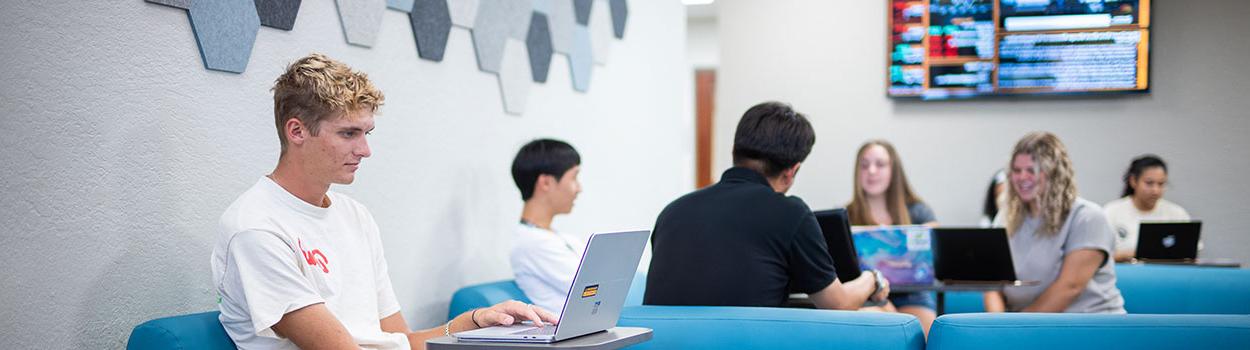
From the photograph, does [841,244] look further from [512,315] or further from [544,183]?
[512,315]

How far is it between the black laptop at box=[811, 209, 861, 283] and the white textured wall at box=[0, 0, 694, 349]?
1.12m

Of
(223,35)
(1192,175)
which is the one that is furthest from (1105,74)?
(223,35)

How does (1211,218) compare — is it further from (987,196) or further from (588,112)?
(588,112)

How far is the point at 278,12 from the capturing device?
8.50 ft

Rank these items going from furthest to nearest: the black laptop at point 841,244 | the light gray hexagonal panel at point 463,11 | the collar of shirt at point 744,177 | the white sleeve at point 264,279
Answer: the light gray hexagonal panel at point 463,11 → the black laptop at point 841,244 → the collar of shirt at point 744,177 → the white sleeve at point 264,279

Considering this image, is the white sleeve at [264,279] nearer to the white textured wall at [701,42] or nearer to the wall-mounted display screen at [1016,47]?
the wall-mounted display screen at [1016,47]

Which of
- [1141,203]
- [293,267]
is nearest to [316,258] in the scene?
[293,267]

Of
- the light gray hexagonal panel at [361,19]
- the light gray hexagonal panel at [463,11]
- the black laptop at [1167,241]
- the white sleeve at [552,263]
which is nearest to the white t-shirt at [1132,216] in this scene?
the black laptop at [1167,241]

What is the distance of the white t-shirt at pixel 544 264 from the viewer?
346 cm

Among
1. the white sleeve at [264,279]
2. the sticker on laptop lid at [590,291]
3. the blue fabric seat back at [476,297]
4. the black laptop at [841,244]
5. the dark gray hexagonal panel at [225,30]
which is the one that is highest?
the dark gray hexagonal panel at [225,30]

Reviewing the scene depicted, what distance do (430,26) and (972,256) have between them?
1.92 metres

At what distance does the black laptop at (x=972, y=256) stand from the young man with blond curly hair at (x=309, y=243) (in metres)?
2.02

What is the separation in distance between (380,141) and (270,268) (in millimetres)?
1068

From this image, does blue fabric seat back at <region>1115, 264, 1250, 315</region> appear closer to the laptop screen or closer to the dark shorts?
the dark shorts
